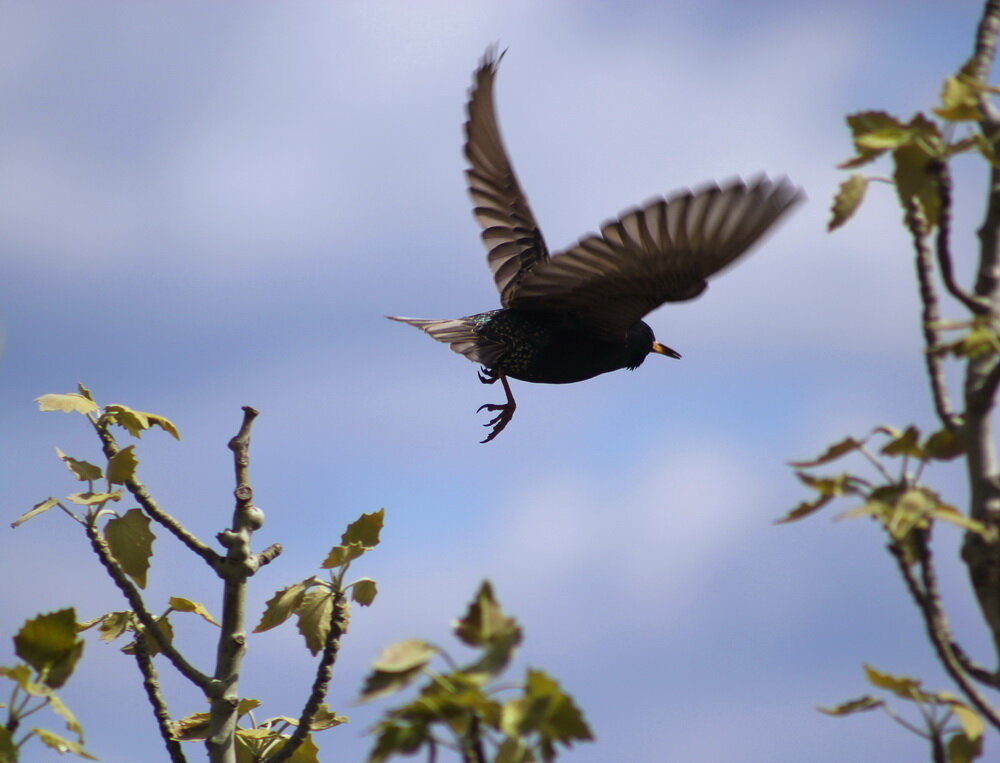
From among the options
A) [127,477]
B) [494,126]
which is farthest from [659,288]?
[127,477]

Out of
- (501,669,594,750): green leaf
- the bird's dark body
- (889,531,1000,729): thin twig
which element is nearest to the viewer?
(501,669,594,750): green leaf

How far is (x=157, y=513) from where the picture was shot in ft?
10.4

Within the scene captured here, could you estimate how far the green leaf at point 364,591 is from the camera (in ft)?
10.6

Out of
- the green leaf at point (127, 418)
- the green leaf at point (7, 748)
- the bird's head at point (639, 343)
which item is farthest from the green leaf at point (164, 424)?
the bird's head at point (639, 343)

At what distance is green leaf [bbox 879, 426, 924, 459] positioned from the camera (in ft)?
6.21

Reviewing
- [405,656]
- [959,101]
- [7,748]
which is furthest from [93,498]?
[959,101]

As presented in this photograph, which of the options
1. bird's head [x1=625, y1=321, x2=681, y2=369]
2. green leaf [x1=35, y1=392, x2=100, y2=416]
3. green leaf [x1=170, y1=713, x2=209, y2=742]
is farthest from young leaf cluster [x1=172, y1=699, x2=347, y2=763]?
bird's head [x1=625, y1=321, x2=681, y2=369]

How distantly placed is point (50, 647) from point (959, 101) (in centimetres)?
193

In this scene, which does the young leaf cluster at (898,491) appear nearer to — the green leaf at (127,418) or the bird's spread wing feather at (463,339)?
the green leaf at (127,418)

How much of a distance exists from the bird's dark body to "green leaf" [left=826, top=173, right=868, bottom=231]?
2960mm

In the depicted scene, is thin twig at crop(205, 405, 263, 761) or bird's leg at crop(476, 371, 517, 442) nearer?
thin twig at crop(205, 405, 263, 761)

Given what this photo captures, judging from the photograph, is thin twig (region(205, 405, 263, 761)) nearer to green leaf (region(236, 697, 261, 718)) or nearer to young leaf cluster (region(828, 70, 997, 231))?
green leaf (region(236, 697, 261, 718))

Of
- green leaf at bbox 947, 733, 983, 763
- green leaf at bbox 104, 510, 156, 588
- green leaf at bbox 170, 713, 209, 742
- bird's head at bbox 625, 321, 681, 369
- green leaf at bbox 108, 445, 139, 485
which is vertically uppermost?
bird's head at bbox 625, 321, 681, 369

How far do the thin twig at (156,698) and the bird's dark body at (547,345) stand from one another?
2646mm
